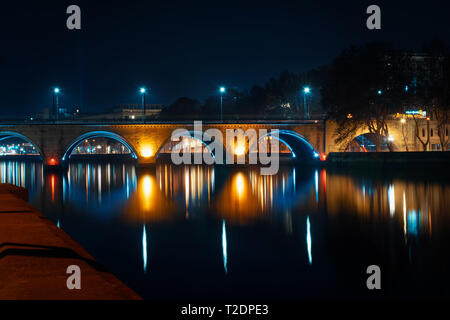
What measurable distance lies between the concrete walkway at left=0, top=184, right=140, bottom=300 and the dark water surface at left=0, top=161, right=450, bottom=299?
2.85 m

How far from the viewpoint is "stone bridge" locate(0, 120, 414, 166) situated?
158 ft

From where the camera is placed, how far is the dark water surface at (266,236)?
11148mm

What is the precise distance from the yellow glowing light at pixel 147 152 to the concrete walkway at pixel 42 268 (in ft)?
129

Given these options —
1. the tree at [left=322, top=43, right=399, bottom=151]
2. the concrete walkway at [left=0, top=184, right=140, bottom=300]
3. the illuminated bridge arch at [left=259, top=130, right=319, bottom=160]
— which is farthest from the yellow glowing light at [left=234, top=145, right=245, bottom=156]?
the concrete walkway at [left=0, top=184, right=140, bottom=300]

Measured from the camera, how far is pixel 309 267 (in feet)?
41.3

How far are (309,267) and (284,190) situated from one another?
1883cm

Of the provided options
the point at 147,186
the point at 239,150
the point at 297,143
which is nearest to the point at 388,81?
the point at 297,143

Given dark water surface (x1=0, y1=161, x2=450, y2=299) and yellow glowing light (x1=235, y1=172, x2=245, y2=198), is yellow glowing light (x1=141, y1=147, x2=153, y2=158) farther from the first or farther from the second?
dark water surface (x1=0, y1=161, x2=450, y2=299)

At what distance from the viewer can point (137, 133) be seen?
49.2 meters

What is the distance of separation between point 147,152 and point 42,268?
142 ft

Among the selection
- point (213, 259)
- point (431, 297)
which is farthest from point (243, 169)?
point (431, 297)

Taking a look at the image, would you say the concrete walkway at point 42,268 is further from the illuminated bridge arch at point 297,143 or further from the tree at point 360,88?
the illuminated bridge arch at point 297,143

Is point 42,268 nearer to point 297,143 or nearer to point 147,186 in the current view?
point 147,186
